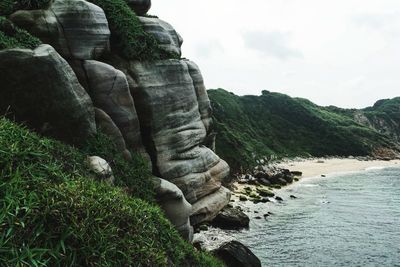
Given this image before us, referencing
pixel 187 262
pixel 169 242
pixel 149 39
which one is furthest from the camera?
pixel 149 39

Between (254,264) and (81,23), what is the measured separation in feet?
56.8

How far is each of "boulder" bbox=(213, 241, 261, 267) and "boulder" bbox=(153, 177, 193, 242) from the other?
8.28ft

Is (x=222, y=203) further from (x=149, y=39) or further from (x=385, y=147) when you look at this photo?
(x=385, y=147)

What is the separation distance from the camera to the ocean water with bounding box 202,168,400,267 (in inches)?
1097

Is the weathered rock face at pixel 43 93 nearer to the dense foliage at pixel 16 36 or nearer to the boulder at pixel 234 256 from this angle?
the dense foliage at pixel 16 36

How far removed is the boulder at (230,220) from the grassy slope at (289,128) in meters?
74.3

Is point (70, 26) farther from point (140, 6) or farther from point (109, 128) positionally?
point (140, 6)

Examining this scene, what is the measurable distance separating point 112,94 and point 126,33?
604 centimetres

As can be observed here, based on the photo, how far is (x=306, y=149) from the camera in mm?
137000

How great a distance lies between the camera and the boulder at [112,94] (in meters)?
19.1

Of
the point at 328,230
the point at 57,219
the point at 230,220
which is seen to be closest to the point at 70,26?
the point at 57,219

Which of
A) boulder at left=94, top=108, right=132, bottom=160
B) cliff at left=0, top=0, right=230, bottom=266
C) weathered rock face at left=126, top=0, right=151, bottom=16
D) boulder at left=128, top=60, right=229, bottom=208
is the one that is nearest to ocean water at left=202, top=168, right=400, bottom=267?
cliff at left=0, top=0, right=230, bottom=266

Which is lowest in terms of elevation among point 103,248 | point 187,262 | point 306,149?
point 306,149

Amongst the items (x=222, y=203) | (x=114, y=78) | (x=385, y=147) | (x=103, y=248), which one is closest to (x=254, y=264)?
(x=222, y=203)
